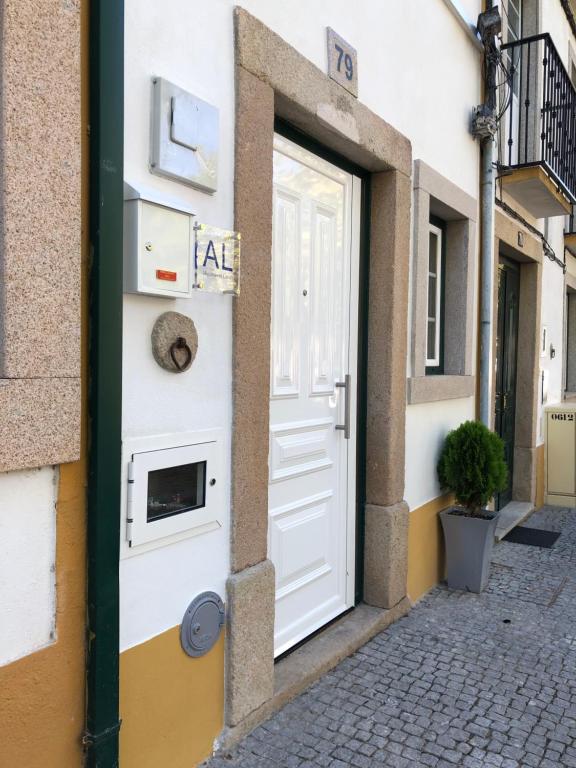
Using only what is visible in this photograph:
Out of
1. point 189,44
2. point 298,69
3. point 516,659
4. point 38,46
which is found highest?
point 298,69

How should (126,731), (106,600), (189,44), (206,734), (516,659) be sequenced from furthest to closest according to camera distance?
(516,659) < (206,734) < (189,44) < (126,731) < (106,600)

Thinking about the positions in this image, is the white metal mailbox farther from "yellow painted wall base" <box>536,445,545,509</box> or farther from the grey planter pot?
"yellow painted wall base" <box>536,445,545,509</box>

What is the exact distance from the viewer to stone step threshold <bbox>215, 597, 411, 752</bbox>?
283cm

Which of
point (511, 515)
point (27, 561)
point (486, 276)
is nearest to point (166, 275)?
point (27, 561)

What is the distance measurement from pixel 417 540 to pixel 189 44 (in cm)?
334

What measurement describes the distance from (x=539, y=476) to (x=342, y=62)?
5.77 meters

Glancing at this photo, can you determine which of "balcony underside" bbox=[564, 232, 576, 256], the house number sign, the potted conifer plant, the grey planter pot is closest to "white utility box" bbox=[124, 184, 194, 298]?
the house number sign

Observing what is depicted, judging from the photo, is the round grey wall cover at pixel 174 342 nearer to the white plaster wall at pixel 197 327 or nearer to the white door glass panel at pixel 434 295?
the white plaster wall at pixel 197 327

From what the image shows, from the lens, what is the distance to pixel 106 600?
209cm

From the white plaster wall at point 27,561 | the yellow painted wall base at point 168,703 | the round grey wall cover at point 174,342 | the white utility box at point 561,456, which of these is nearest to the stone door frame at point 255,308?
the yellow painted wall base at point 168,703

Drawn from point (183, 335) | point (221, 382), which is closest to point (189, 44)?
point (183, 335)

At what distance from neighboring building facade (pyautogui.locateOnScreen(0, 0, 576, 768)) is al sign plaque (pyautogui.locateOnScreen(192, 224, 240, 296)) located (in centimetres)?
3

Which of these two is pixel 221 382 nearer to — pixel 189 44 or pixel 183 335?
pixel 183 335

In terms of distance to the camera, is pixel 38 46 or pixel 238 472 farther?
pixel 238 472
